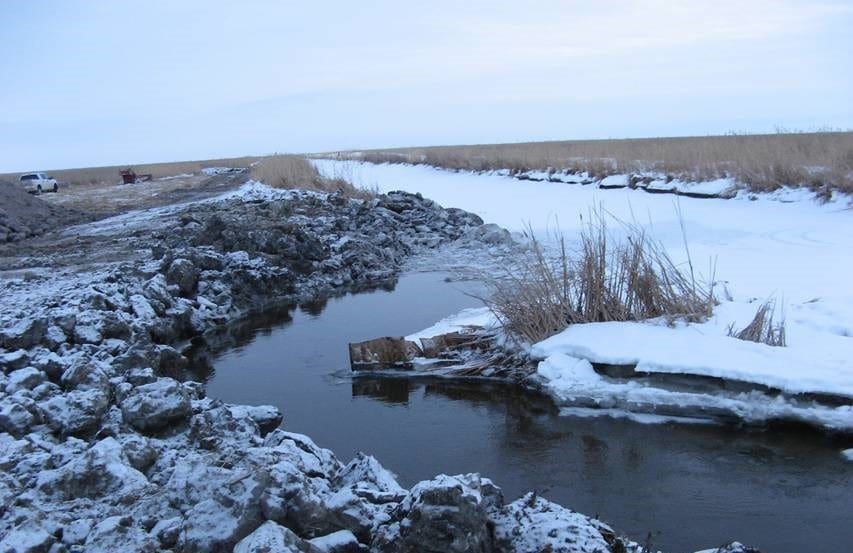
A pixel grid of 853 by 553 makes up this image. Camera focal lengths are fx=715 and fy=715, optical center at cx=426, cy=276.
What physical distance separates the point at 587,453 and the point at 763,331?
2280 mm

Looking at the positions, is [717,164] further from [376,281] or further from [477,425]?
[477,425]

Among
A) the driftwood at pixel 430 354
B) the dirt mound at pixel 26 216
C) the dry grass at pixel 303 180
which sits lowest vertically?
the driftwood at pixel 430 354

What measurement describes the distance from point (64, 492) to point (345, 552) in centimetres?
169

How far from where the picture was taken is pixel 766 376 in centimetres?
558

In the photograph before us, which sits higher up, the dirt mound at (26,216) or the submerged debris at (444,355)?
the dirt mound at (26,216)

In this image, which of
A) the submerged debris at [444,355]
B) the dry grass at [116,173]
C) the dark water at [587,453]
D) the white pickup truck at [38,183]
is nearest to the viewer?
the dark water at [587,453]

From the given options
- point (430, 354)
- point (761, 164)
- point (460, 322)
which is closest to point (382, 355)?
point (430, 354)

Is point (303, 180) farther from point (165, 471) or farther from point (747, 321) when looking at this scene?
point (165, 471)

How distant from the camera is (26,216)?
21984 millimetres

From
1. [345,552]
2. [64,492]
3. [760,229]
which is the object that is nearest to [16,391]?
[64,492]

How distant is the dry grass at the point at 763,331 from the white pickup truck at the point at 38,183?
39.0 meters

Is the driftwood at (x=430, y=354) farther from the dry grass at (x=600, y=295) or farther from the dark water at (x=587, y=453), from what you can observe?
the dry grass at (x=600, y=295)

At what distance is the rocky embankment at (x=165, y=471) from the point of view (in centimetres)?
325

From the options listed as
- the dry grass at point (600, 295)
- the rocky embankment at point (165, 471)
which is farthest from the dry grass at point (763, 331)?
the rocky embankment at point (165, 471)
